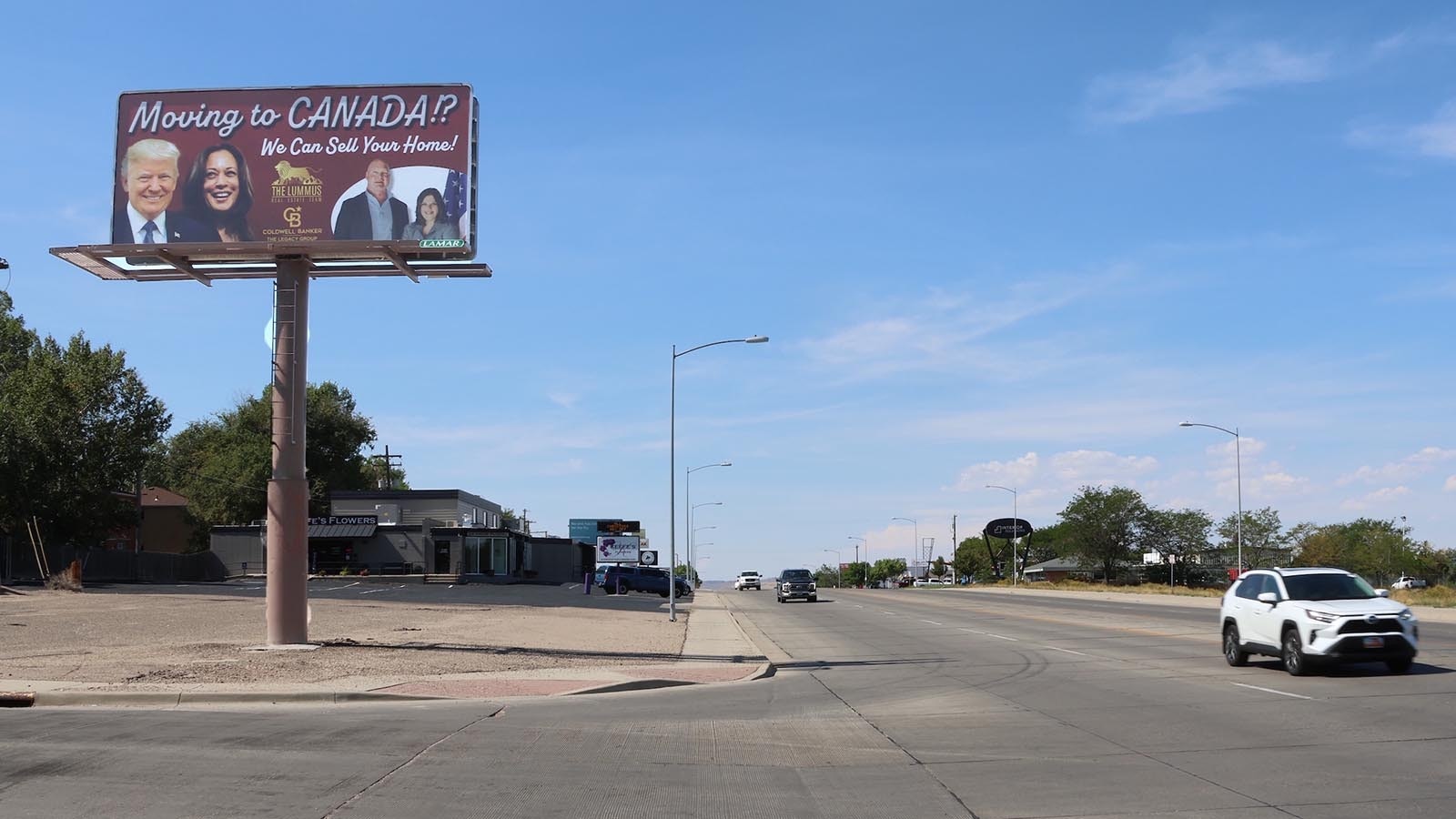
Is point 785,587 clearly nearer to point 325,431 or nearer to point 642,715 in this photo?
point 642,715

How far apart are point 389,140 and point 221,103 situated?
3423mm

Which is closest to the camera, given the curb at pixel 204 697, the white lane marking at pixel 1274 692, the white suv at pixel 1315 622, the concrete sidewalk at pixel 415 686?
the curb at pixel 204 697

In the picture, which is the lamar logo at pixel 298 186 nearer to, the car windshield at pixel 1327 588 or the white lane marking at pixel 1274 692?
the white lane marking at pixel 1274 692

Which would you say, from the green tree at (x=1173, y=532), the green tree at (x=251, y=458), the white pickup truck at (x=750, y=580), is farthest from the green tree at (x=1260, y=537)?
the green tree at (x=251, y=458)

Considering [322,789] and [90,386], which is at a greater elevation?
[90,386]

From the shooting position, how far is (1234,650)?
65.0 ft

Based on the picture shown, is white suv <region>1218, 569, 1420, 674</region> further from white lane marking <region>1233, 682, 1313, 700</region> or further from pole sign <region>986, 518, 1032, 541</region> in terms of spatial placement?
pole sign <region>986, 518, 1032, 541</region>

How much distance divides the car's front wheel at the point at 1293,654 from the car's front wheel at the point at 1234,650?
1373mm

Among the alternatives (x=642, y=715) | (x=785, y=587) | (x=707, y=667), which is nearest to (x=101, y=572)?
(x=785, y=587)

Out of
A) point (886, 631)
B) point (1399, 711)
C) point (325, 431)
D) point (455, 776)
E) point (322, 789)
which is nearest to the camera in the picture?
point (322, 789)

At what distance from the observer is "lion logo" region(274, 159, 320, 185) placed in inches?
954

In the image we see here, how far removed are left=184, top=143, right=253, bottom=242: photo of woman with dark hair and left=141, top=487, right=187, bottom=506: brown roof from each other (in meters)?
84.6

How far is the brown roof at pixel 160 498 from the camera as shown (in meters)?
101

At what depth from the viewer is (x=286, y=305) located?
24.1 m
